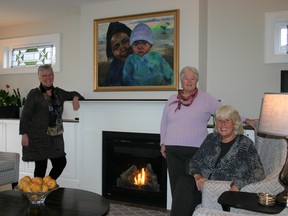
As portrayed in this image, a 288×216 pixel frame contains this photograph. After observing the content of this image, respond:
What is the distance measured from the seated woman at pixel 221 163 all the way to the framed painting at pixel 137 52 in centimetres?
137

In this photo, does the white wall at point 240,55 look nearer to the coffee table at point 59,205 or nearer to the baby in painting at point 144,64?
the baby in painting at point 144,64

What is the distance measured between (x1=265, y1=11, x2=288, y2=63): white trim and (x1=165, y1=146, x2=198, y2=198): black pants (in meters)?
1.55

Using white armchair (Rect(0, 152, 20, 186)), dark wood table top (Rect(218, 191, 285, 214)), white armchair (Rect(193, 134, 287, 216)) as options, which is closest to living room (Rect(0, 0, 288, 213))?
white armchair (Rect(0, 152, 20, 186))

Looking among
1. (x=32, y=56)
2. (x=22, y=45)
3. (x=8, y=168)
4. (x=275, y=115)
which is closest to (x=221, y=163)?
(x=275, y=115)

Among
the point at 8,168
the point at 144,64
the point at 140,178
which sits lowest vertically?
the point at 140,178

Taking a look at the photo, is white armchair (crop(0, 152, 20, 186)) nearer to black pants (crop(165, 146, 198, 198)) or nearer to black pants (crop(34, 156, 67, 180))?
black pants (crop(34, 156, 67, 180))

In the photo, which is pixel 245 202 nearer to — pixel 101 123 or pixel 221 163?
pixel 221 163

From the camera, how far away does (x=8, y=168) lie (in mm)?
3820

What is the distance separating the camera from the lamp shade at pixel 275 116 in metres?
1.65

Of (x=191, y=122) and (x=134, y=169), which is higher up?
(x=191, y=122)

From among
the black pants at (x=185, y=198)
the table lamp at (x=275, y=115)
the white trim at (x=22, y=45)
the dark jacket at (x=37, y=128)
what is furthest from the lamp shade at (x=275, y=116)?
the white trim at (x=22, y=45)

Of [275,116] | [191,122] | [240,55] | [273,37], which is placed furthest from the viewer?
[240,55]

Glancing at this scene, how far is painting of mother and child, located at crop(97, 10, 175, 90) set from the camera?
12.9 ft

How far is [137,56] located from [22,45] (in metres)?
2.40
